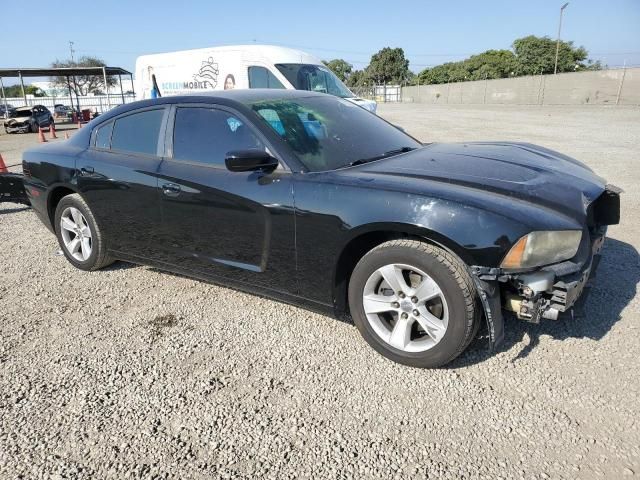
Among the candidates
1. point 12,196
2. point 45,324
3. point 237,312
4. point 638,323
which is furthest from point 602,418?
point 12,196

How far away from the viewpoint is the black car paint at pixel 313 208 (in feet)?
8.11

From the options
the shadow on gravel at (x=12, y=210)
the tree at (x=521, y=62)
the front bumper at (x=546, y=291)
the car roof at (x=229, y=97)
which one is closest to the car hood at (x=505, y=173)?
the front bumper at (x=546, y=291)

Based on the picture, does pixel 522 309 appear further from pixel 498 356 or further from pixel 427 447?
pixel 427 447

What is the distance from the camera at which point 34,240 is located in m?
5.42

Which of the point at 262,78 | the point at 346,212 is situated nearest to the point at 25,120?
the point at 262,78

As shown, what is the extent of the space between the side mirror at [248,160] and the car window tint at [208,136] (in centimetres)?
17

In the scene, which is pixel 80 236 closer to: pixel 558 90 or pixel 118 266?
pixel 118 266

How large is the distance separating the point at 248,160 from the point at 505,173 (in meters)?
1.61

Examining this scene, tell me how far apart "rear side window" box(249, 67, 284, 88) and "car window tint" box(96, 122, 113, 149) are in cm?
861

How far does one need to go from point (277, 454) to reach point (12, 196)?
5.36 m

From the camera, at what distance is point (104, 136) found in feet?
13.3

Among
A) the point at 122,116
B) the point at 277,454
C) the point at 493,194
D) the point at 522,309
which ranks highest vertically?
the point at 122,116

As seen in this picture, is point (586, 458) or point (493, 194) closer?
point (586, 458)

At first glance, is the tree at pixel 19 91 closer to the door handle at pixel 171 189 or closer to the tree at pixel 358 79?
the tree at pixel 358 79
